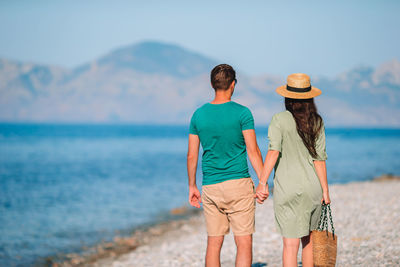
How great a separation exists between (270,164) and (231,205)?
61cm

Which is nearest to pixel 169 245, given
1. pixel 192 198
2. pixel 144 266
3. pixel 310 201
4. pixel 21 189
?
pixel 144 266

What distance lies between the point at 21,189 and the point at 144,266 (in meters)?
21.1

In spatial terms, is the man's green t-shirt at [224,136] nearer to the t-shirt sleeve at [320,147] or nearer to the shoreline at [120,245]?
the t-shirt sleeve at [320,147]

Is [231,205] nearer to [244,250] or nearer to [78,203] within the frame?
[244,250]

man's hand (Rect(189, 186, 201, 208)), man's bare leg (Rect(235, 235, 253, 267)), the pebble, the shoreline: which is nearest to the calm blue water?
the shoreline

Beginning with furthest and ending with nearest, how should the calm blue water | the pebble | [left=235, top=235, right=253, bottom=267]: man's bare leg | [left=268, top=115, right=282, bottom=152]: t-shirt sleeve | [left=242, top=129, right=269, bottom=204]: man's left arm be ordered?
the calm blue water
the pebble
[left=235, top=235, right=253, bottom=267]: man's bare leg
[left=242, top=129, right=269, bottom=204]: man's left arm
[left=268, top=115, right=282, bottom=152]: t-shirt sleeve

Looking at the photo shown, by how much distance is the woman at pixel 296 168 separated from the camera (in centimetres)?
457

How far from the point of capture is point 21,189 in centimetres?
2753

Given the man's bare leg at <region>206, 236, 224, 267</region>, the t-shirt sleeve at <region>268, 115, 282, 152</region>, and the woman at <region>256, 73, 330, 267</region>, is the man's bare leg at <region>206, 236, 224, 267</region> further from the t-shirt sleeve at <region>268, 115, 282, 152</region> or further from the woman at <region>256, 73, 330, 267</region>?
the t-shirt sleeve at <region>268, 115, 282, 152</region>

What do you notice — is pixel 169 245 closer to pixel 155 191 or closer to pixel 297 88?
pixel 297 88

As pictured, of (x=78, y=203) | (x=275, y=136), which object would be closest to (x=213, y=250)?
(x=275, y=136)

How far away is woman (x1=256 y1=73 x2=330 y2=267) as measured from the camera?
4.57m

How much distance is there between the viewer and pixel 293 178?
458 cm

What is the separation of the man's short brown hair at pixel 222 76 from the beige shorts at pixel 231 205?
98cm
